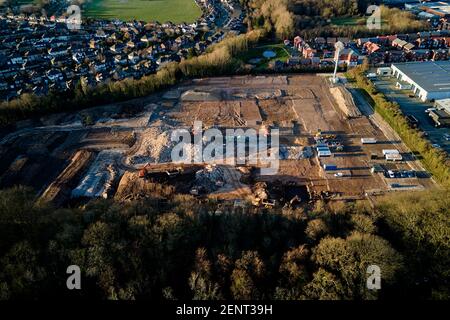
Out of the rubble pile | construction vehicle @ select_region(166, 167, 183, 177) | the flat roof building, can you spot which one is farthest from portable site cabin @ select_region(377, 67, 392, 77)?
construction vehicle @ select_region(166, 167, 183, 177)

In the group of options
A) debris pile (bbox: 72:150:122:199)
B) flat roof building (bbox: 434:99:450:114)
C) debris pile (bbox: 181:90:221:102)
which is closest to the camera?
debris pile (bbox: 72:150:122:199)

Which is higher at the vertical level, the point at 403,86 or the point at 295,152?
the point at 403,86

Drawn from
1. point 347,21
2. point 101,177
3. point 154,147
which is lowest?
point 101,177

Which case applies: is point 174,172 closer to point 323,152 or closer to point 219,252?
point 219,252

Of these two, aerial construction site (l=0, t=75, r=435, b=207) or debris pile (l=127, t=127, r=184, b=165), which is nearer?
aerial construction site (l=0, t=75, r=435, b=207)

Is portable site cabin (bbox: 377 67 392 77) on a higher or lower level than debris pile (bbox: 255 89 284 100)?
higher

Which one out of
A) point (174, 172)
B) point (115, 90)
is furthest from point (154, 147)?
point (115, 90)

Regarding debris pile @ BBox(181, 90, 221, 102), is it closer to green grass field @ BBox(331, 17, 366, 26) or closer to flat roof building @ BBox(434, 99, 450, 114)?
flat roof building @ BBox(434, 99, 450, 114)

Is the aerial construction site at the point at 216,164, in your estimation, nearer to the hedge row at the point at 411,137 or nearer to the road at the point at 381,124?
the road at the point at 381,124
